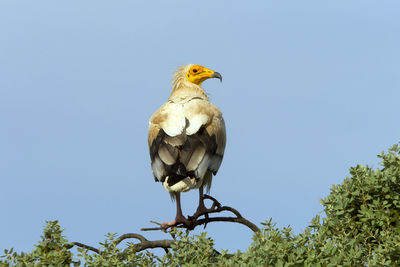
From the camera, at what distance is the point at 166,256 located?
6.35 meters

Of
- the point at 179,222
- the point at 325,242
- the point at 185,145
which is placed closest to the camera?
the point at 325,242

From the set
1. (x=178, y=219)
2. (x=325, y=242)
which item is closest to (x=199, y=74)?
(x=178, y=219)

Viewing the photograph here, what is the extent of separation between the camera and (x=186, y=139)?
9281mm

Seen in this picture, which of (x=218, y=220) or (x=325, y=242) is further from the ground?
(x=218, y=220)

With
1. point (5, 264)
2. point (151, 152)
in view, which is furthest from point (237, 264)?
point (151, 152)

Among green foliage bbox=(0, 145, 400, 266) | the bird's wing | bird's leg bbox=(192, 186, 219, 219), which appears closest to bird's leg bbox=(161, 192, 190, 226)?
bird's leg bbox=(192, 186, 219, 219)

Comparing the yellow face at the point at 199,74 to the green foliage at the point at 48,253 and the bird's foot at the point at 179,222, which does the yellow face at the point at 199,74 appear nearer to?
the bird's foot at the point at 179,222

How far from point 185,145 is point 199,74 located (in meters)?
3.83

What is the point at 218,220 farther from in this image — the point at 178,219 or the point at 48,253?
the point at 48,253

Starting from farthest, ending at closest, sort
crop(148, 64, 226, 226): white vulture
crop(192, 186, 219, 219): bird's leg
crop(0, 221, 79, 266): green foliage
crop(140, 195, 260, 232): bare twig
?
crop(192, 186, 219, 219): bird's leg < crop(148, 64, 226, 226): white vulture < crop(140, 195, 260, 232): bare twig < crop(0, 221, 79, 266): green foliage

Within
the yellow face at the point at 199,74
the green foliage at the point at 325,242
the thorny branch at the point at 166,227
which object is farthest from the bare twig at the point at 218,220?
the yellow face at the point at 199,74

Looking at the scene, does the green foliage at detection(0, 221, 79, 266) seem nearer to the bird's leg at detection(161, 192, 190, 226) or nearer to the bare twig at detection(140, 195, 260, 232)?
the bare twig at detection(140, 195, 260, 232)

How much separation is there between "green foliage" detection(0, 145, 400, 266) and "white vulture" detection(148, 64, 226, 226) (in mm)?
2357

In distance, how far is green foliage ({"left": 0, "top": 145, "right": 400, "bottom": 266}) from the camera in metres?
5.87
